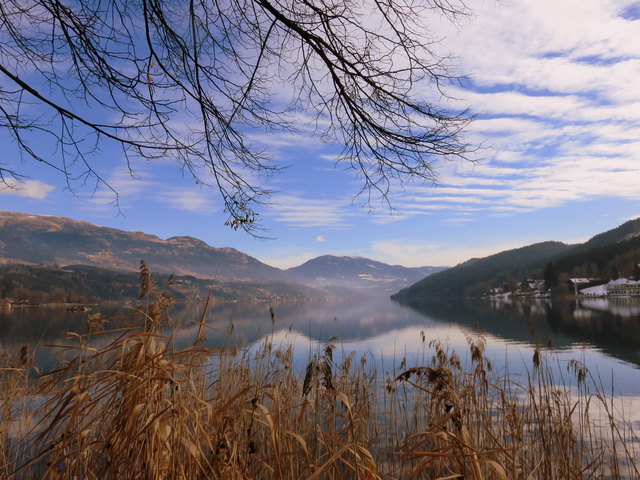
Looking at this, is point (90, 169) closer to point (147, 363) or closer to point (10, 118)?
point (10, 118)

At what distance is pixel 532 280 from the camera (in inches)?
5610

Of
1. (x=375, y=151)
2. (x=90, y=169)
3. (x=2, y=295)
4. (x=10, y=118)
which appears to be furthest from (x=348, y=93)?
(x=2, y=295)

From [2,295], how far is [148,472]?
176 m

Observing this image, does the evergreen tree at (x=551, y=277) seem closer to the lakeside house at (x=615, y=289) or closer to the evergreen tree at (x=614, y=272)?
the lakeside house at (x=615, y=289)

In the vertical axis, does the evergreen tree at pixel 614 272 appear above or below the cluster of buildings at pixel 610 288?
above

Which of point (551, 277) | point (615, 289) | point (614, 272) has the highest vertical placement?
point (614, 272)

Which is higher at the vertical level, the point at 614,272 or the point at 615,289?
the point at 614,272

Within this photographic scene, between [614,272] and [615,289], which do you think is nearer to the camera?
[615,289]

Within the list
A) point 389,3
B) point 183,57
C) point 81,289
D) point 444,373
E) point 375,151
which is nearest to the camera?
point 444,373

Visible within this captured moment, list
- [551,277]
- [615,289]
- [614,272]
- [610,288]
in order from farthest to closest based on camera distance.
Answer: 1. [551,277]
2. [614,272]
3. [610,288]
4. [615,289]

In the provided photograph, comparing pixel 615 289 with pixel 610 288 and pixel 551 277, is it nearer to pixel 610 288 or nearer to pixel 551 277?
pixel 610 288

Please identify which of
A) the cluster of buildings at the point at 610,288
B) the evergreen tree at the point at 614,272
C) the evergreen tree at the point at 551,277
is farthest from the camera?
the evergreen tree at the point at 551,277

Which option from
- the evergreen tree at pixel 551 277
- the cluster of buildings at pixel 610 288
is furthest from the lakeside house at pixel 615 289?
the evergreen tree at pixel 551 277

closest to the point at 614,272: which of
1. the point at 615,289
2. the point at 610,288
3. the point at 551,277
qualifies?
the point at 610,288
